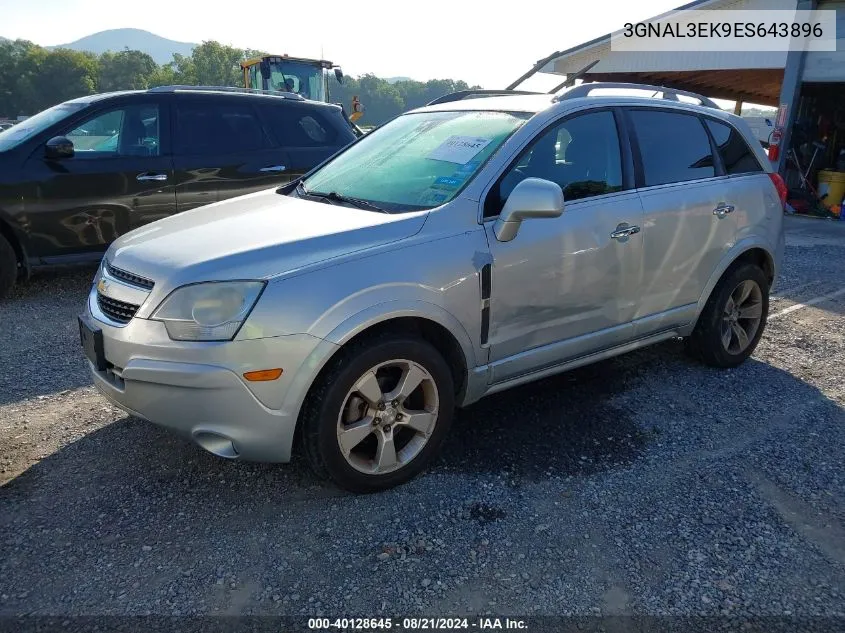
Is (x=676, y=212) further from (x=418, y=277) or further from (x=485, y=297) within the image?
(x=418, y=277)

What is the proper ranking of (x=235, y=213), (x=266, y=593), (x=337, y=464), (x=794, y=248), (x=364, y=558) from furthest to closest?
(x=794, y=248) < (x=235, y=213) < (x=337, y=464) < (x=364, y=558) < (x=266, y=593)

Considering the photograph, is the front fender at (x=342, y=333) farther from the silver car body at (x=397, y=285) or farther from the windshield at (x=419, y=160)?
the windshield at (x=419, y=160)

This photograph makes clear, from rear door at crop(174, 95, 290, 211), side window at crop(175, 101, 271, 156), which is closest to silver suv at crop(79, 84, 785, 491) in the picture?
rear door at crop(174, 95, 290, 211)

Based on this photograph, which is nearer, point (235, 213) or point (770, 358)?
point (235, 213)

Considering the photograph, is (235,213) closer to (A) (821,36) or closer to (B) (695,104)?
(B) (695,104)

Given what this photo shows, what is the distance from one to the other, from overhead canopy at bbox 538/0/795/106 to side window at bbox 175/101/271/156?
6.90 metres

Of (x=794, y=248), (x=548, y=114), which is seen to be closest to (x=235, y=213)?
(x=548, y=114)

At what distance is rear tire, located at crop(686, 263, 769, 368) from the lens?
441 cm

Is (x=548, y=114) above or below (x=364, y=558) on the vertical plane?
above

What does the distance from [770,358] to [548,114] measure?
284cm

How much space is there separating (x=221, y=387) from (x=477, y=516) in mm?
1237

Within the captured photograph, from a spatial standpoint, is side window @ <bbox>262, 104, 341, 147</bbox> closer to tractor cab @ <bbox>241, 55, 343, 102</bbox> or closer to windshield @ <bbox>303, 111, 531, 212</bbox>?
windshield @ <bbox>303, 111, 531, 212</bbox>

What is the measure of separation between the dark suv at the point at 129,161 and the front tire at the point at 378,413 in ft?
13.6

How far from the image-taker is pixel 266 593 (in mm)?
2428
